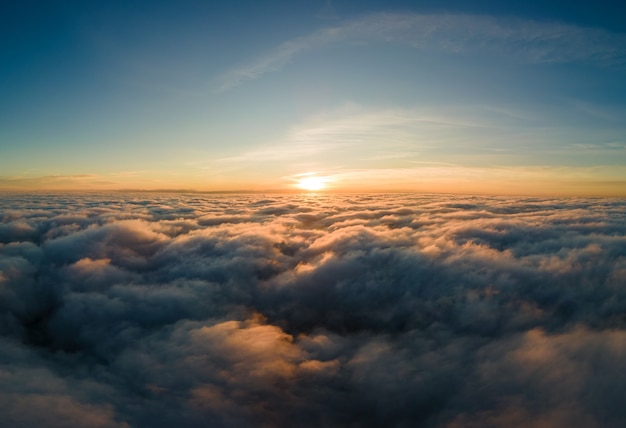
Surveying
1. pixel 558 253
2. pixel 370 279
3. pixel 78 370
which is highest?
pixel 558 253

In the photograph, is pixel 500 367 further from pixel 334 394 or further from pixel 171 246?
pixel 171 246

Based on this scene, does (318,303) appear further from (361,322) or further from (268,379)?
(268,379)

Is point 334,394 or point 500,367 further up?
point 500,367

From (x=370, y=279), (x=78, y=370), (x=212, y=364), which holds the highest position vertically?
(x=370, y=279)

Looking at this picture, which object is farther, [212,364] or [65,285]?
[65,285]

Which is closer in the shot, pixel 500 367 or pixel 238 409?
pixel 238 409

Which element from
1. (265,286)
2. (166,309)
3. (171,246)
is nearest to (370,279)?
(265,286)

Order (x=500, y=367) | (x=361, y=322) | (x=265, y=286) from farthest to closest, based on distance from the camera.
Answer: (x=265, y=286)
(x=361, y=322)
(x=500, y=367)

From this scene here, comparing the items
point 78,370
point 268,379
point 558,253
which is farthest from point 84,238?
point 558,253

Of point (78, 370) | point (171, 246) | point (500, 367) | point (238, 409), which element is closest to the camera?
point (238, 409)
